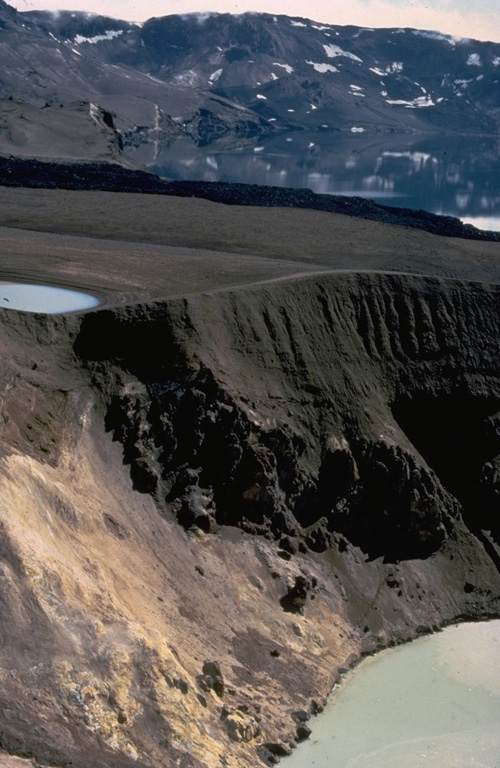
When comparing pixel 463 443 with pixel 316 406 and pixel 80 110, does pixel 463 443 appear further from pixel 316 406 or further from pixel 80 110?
pixel 80 110

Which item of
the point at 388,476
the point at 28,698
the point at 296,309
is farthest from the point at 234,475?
the point at 28,698

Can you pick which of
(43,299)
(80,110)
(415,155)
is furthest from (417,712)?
(415,155)

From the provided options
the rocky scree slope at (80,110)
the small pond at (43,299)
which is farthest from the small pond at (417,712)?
the rocky scree slope at (80,110)

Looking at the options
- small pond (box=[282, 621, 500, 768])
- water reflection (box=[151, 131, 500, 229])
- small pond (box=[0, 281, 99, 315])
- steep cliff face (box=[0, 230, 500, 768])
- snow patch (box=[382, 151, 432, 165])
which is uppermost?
snow patch (box=[382, 151, 432, 165])

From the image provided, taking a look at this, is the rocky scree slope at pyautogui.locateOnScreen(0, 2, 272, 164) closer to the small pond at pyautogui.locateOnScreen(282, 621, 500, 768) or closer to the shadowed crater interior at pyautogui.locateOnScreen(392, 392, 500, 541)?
the shadowed crater interior at pyautogui.locateOnScreen(392, 392, 500, 541)

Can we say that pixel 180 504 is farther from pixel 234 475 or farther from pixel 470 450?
pixel 470 450

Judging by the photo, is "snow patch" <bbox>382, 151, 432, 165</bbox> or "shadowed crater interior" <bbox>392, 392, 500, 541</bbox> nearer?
"shadowed crater interior" <bbox>392, 392, 500, 541</bbox>

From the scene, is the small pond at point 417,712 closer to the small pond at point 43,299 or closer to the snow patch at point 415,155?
the small pond at point 43,299

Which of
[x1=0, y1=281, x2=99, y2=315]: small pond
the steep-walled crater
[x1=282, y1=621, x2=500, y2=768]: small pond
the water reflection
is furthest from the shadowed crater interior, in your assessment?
the water reflection
